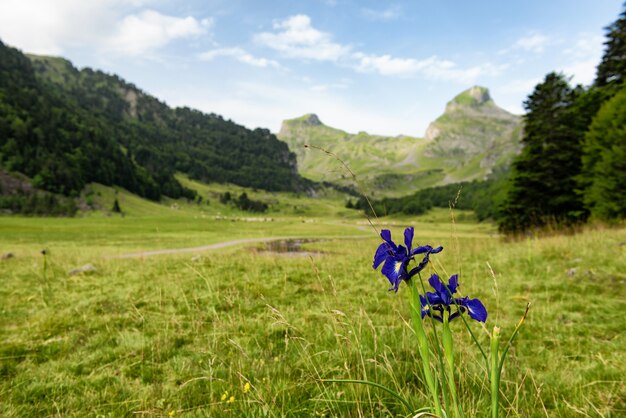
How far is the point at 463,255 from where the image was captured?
15.4 metres

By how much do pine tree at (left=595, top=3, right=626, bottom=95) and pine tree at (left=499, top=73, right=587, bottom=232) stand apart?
5.66 meters

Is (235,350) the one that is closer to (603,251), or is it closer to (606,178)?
(603,251)

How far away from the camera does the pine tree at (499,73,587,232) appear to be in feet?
87.5

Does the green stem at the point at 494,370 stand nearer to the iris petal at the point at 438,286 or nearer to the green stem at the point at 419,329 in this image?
the green stem at the point at 419,329

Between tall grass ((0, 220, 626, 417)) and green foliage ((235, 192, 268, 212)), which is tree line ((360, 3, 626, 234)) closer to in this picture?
tall grass ((0, 220, 626, 417))

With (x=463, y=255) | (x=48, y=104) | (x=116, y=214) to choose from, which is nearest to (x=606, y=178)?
(x=463, y=255)

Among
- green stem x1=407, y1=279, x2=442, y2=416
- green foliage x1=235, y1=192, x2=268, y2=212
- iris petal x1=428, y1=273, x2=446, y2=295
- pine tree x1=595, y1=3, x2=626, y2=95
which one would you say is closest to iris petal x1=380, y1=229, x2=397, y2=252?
green stem x1=407, y1=279, x2=442, y2=416

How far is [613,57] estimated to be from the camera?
3275 cm

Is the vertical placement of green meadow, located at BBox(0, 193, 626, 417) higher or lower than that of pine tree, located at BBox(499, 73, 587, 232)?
lower

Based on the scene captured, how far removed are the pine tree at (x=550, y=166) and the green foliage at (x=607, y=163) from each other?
1.60 m

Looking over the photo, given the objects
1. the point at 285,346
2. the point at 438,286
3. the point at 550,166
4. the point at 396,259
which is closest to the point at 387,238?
the point at 396,259

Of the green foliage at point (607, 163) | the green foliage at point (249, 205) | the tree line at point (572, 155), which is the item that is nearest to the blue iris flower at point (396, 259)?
the tree line at point (572, 155)

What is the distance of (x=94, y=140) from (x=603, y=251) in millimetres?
182257

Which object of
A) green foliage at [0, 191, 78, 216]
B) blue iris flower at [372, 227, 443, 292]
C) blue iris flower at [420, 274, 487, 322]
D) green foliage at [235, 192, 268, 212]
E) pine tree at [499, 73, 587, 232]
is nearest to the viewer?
blue iris flower at [372, 227, 443, 292]
